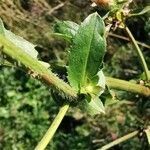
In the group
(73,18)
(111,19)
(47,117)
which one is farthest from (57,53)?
(111,19)

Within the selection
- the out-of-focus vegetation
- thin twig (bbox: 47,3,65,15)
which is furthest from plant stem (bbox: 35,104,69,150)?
thin twig (bbox: 47,3,65,15)

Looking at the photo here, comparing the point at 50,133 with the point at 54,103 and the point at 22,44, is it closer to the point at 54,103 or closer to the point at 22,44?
the point at 22,44

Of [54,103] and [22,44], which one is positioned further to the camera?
[54,103]

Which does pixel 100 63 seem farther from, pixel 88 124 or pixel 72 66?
pixel 88 124

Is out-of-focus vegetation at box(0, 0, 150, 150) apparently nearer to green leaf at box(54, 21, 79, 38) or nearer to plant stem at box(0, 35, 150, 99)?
green leaf at box(54, 21, 79, 38)

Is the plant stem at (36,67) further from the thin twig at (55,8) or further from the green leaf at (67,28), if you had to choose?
the thin twig at (55,8)

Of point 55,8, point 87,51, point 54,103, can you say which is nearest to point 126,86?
point 87,51
